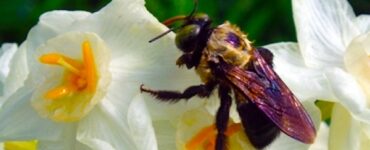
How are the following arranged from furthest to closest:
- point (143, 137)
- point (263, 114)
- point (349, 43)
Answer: point (349, 43) < point (263, 114) < point (143, 137)

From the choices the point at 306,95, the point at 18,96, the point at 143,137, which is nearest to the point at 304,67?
the point at 306,95

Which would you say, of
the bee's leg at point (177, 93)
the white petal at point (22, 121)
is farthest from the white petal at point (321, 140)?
the white petal at point (22, 121)

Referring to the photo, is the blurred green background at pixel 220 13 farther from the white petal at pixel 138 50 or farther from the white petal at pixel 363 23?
the white petal at pixel 138 50

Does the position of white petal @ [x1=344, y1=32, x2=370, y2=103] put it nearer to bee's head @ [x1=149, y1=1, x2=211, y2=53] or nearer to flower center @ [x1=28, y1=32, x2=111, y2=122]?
bee's head @ [x1=149, y1=1, x2=211, y2=53]

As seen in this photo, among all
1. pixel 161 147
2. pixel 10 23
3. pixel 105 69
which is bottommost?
pixel 10 23

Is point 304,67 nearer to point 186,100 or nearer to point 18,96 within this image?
point 186,100

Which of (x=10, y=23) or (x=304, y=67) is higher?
(x=304, y=67)

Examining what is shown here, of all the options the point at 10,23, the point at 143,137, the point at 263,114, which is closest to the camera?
the point at 143,137
